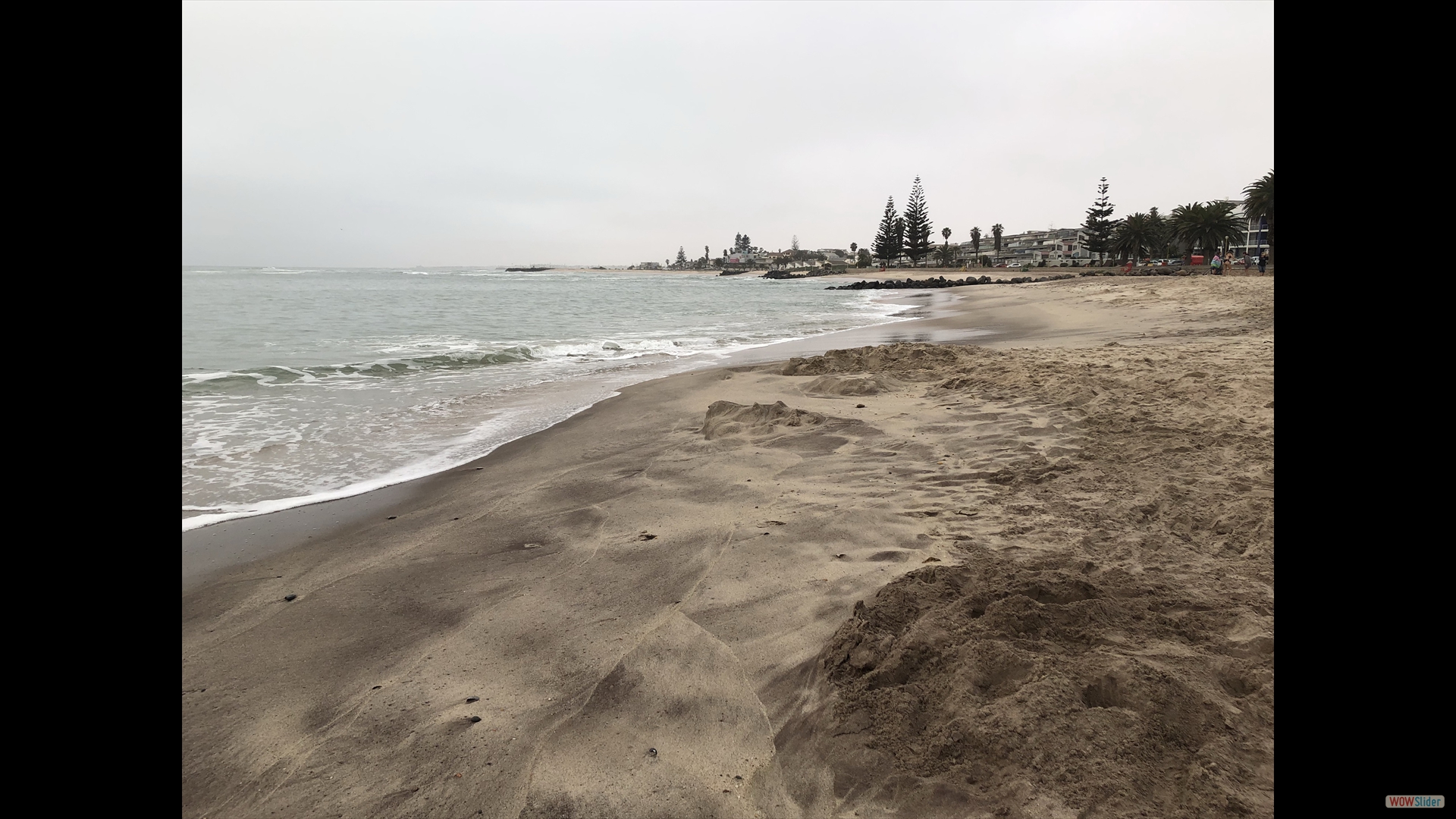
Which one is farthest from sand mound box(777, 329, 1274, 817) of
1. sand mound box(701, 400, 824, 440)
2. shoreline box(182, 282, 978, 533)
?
shoreline box(182, 282, 978, 533)

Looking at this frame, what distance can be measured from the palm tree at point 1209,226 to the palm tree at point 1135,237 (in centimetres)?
388

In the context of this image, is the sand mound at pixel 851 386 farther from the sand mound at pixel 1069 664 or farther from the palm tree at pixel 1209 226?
the palm tree at pixel 1209 226

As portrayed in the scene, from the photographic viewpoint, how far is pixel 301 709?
221cm

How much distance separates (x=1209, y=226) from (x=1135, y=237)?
7.31 meters

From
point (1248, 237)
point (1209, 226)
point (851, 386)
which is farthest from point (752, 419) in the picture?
point (1248, 237)

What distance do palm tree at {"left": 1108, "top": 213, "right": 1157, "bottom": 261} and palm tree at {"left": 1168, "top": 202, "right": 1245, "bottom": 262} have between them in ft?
12.7

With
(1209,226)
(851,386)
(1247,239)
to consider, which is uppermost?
(1247,239)

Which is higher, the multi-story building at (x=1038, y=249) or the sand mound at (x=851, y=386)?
the multi-story building at (x=1038, y=249)

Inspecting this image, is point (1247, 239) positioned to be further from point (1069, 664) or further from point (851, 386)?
point (1069, 664)

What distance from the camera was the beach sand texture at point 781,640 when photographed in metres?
1.68

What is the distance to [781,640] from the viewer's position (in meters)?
2.39

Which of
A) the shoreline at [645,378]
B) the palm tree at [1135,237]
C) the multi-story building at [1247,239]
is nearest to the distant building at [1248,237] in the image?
the multi-story building at [1247,239]

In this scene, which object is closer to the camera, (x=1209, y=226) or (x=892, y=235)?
(x=1209, y=226)
